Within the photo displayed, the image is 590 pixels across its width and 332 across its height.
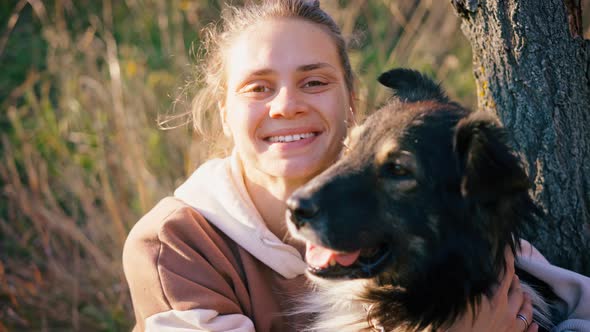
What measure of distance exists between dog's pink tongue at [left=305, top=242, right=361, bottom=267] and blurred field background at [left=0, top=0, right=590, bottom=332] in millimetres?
1658

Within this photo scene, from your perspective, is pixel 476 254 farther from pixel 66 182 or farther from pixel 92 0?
pixel 92 0

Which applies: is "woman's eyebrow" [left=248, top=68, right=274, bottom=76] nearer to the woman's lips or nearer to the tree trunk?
the woman's lips

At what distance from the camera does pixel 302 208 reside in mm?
2320

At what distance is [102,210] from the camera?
5.53 metres

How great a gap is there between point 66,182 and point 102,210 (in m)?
0.43

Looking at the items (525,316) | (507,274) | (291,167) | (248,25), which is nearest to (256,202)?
(291,167)

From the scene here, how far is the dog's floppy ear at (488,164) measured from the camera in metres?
2.18

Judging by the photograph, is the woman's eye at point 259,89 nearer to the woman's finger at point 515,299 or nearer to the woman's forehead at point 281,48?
the woman's forehead at point 281,48

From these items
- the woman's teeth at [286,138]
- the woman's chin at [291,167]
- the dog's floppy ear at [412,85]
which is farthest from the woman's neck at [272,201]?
the dog's floppy ear at [412,85]

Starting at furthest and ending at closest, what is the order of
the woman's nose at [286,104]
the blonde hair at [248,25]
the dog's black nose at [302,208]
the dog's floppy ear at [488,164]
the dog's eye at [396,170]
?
the blonde hair at [248,25], the woman's nose at [286,104], the dog's eye at [396,170], the dog's black nose at [302,208], the dog's floppy ear at [488,164]

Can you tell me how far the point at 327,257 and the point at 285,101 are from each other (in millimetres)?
860

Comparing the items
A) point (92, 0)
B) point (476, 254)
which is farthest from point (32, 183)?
point (476, 254)

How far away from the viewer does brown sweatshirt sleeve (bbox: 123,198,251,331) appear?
8.72 feet

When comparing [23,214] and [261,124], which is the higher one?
[261,124]
